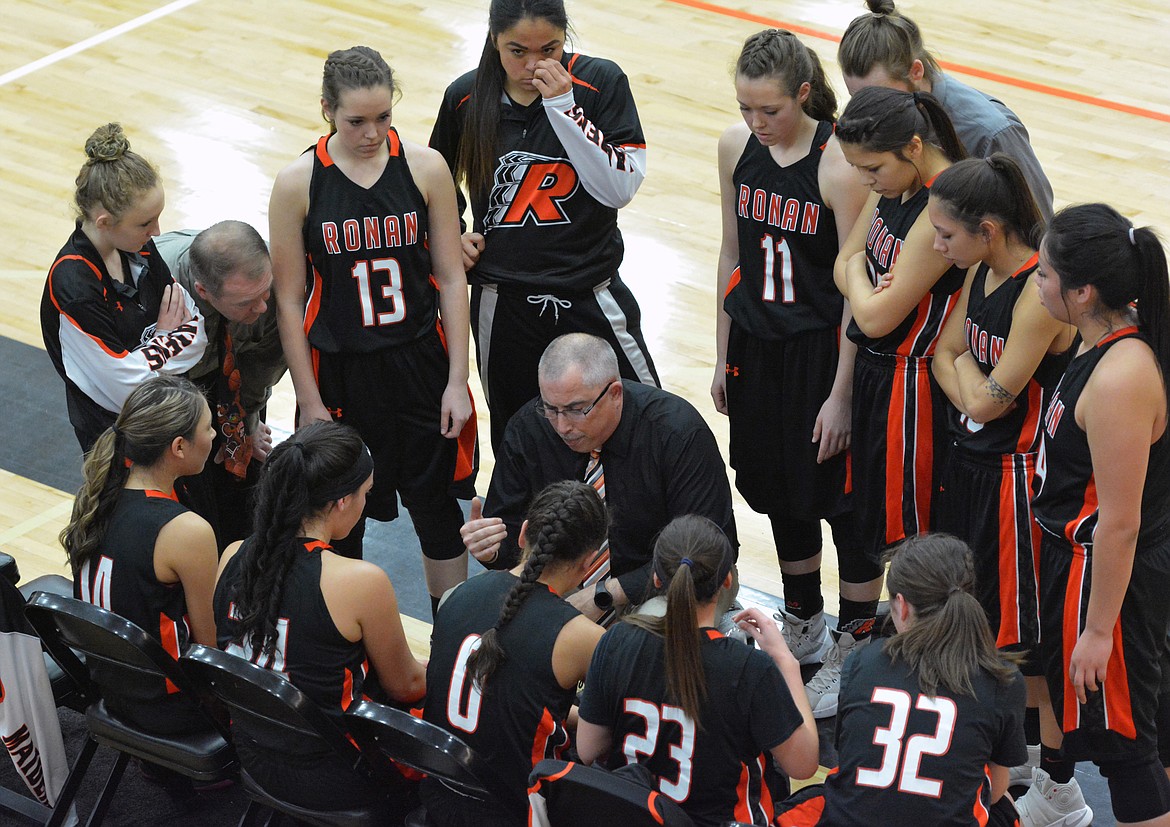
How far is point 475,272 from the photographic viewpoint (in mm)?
4070

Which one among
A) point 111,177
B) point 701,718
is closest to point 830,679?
point 701,718

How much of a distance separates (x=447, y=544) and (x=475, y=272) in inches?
33.4

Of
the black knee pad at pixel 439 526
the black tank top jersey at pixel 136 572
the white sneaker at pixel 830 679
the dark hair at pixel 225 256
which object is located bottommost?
the white sneaker at pixel 830 679

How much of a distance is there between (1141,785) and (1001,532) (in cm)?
65

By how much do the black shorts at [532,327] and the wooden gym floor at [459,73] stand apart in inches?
39.1

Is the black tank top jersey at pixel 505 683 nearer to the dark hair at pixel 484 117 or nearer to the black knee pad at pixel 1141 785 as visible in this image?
the black knee pad at pixel 1141 785

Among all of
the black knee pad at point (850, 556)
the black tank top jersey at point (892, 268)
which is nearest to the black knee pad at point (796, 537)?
the black knee pad at point (850, 556)

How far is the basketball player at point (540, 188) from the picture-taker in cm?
378

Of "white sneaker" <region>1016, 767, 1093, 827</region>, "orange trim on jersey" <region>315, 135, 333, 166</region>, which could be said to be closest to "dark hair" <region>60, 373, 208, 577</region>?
"orange trim on jersey" <region>315, 135, 333, 166</region>

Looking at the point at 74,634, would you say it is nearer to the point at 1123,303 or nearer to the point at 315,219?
the point at 315,219

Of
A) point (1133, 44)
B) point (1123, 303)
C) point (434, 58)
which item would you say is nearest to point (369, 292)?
point (1123, 303)

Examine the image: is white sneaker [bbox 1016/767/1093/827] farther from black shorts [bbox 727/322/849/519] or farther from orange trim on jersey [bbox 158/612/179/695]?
orange trim on jersey [bbox 158/612/179/695]

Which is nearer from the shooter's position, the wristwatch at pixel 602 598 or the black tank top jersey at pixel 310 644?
the black tank top jersey at pixel 310 644

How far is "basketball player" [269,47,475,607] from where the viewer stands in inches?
146
